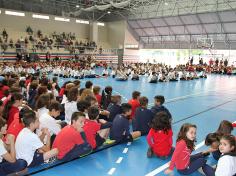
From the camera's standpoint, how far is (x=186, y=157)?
14.2ft

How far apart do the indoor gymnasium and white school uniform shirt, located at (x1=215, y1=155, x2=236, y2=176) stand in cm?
1

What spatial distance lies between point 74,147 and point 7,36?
29040mm

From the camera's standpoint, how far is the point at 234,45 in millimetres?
32312

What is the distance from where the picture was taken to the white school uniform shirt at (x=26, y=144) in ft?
13.7

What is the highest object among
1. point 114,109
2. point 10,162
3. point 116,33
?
point 116,33

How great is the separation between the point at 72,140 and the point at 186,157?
2.03 metres

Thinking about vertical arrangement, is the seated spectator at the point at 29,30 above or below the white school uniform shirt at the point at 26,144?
above

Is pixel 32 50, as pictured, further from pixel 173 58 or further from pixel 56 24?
pixel 173 58

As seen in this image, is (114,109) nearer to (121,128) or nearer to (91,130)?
(121,128)

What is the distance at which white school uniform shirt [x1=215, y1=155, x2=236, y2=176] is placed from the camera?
143 inches

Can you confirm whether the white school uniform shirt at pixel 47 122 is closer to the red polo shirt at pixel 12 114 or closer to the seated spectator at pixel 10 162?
the red polo shirt at pixel 12 114

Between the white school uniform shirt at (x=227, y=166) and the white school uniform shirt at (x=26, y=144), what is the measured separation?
280cm

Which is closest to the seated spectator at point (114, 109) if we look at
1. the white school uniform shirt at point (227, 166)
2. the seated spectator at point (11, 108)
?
the seated spectator at point (11, 108)

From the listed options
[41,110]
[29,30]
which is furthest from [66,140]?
[29,30]
